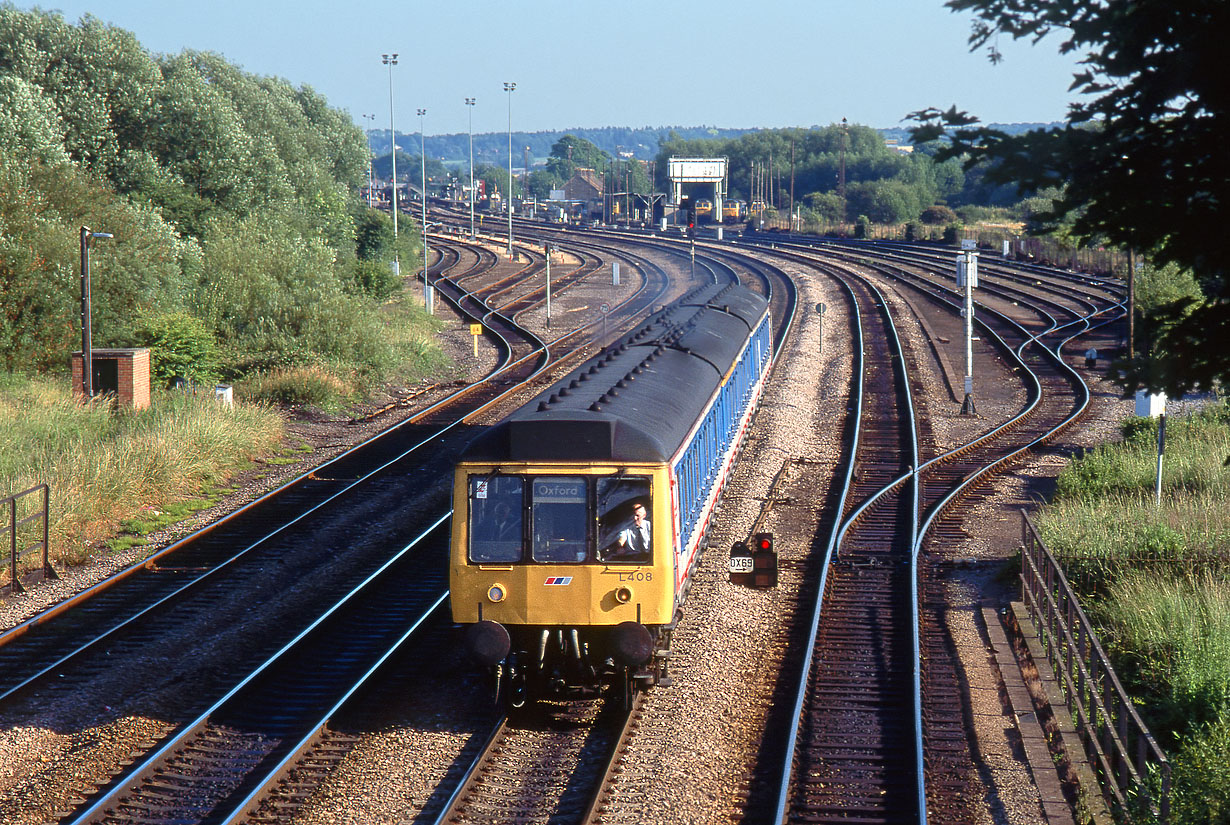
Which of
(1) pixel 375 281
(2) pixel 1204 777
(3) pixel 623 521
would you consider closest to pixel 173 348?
(1) pixel 375 281

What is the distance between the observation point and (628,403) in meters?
12.3

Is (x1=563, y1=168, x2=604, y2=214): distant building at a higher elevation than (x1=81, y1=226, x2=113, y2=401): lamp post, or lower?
higher

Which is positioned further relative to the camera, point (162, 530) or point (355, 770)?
point (162, 530)

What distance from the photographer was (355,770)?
32.7 feet

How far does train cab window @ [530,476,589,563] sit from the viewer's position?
10562mm

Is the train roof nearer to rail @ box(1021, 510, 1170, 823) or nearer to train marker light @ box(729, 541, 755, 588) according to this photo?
train marker light @ box(729, 541, 755, 588)

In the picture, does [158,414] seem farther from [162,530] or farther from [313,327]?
[313,327]

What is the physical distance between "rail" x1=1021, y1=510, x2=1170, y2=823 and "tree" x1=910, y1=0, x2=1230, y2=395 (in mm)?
2945

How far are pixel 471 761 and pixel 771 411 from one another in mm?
18164

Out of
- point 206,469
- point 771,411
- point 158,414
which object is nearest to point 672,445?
point 206,469

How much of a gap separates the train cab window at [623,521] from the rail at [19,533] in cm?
810

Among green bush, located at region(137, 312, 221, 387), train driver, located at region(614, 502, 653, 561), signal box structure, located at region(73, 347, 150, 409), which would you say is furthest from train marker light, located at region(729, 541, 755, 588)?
green bush, located at region(137, 312, 221, 387)

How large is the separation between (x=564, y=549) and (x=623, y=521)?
570 mm

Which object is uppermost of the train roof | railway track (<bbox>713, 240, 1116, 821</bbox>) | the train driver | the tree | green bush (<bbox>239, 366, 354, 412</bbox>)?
the tree
